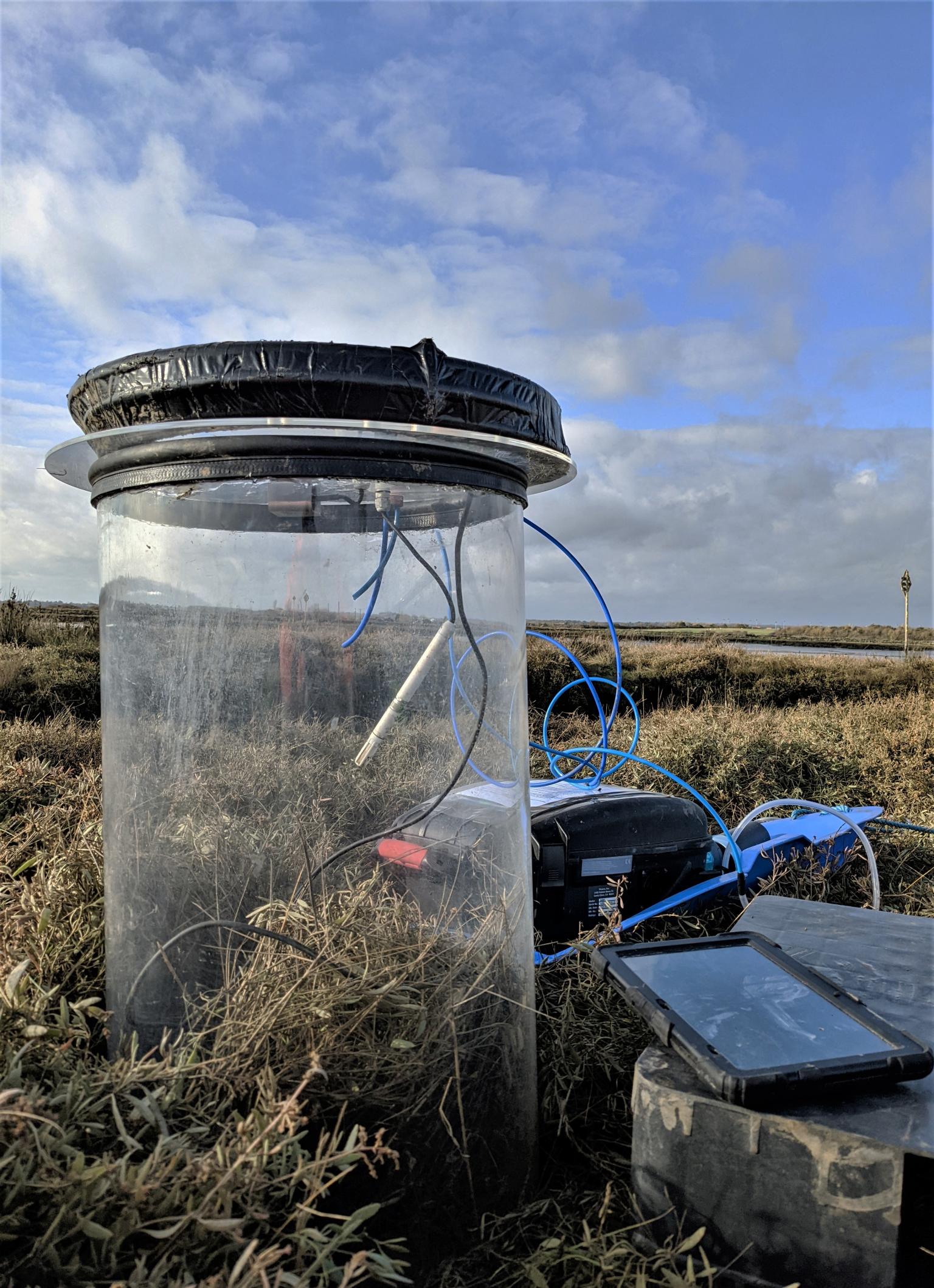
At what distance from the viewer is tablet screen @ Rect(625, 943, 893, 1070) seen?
1.32 meters

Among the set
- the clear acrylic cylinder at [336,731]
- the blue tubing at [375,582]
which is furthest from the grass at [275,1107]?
the blue tubing at [375,582]

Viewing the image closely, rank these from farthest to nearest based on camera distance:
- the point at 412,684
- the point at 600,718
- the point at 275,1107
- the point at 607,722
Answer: the point at 600,718 < the point at 607,722 < the point at 412,684 < the point at 275,1107

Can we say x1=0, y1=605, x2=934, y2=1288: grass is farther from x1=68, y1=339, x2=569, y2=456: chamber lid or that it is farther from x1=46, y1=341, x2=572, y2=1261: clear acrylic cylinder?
x1=68, y1=339, x2=569, y2=456: chamber lid

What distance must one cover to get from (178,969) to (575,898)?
1237 millimetres

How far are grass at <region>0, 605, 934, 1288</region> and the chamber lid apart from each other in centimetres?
60

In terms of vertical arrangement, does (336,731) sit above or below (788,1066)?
above

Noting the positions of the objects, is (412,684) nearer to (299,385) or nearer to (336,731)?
(336,731)

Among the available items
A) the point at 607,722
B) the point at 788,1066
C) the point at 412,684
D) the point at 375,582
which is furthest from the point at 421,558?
the point at 607,722

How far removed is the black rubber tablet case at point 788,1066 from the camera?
1.21m

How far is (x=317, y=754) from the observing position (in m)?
1.65

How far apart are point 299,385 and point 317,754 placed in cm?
70

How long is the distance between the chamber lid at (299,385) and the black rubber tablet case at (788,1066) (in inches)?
38.6

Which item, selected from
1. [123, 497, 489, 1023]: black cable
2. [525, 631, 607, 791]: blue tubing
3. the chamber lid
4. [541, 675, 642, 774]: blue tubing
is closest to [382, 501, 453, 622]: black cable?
[123, 497, 489, 1023]: black cable

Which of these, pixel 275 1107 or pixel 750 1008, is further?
pixel 750 1008
